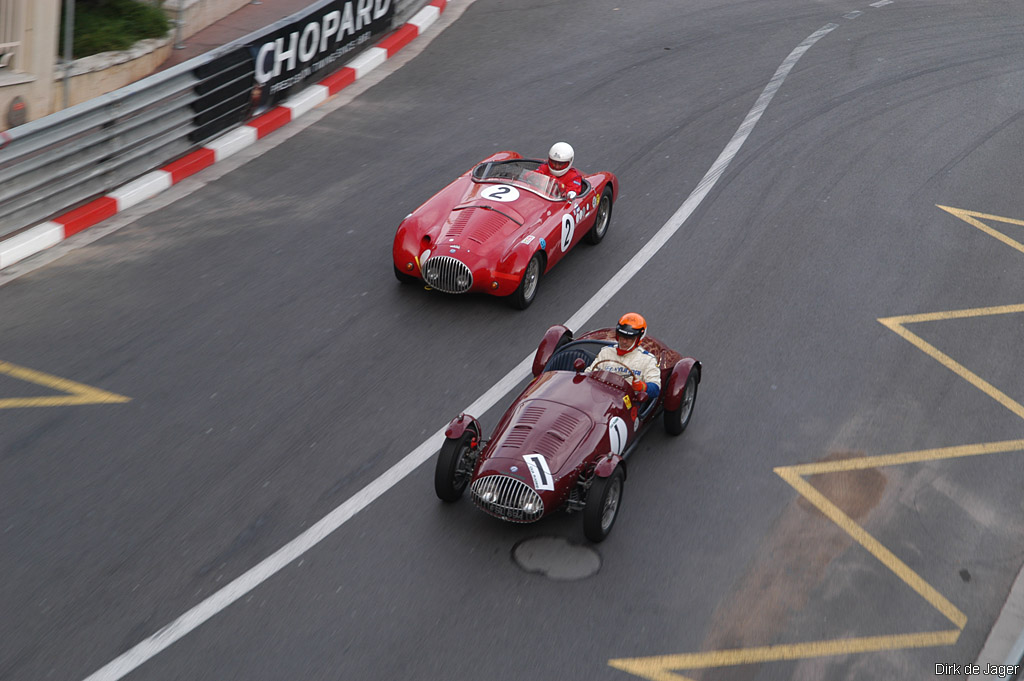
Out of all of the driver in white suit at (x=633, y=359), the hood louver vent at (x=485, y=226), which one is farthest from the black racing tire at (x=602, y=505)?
the hood louver vent at (x=485, y=226)

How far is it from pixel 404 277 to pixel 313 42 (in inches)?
260

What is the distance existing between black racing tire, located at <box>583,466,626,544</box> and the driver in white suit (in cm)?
119

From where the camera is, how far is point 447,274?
436 inches

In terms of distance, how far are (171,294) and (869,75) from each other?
13221 mm

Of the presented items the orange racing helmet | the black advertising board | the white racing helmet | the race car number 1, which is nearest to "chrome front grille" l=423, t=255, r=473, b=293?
the race car number 1

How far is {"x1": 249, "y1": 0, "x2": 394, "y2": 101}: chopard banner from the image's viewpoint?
15.4 meters

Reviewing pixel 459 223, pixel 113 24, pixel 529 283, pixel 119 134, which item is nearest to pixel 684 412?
pixel 529 283

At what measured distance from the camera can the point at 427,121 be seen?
16.0 m

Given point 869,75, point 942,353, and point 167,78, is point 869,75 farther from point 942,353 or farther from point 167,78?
Answer: point 167,78

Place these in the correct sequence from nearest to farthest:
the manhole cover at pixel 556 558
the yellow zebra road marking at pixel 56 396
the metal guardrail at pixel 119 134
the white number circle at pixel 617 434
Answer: the manhole cover at pixel 556 558, the white number circle at pixel 617 434, the yellow zebra road marking at pixel 56 396, the metal guardrail at pixel 119 134

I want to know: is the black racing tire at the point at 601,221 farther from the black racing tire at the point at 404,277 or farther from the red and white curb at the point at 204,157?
the red and white curb at the point at 204,157

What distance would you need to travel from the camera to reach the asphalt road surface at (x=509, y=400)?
7332 mm

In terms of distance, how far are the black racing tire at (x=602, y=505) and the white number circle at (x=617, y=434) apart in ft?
1.27

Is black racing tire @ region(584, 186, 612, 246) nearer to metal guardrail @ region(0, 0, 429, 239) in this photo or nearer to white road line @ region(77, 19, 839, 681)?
white road line @ region(77, 19, 839, 681)
